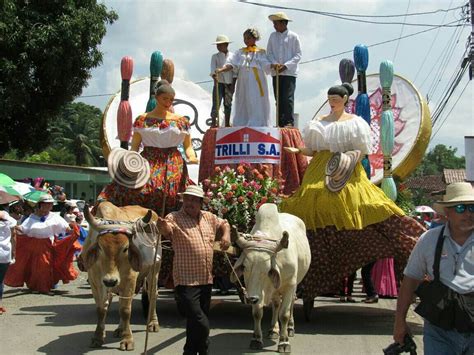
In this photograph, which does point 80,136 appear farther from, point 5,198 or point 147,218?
point 147,218

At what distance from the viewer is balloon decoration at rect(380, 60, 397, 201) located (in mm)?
10055

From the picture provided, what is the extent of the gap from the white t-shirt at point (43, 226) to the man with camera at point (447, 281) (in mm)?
9238

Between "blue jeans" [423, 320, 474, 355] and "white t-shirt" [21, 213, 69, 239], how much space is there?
30.9ft

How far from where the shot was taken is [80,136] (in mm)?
59781

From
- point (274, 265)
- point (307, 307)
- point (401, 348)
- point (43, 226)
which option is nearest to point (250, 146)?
point (307, 307)

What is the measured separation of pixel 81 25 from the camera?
62.8 ft

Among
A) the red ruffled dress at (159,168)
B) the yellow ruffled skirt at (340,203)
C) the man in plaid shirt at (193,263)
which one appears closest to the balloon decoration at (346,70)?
the yellow ruffled skirt at (340,203)

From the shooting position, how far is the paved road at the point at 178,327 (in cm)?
795

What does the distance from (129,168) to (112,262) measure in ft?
6.05

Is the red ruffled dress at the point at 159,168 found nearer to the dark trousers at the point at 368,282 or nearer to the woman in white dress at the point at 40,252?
the woman in white dress at the point at 40,252

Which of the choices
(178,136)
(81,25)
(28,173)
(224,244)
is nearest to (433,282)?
(224,244)

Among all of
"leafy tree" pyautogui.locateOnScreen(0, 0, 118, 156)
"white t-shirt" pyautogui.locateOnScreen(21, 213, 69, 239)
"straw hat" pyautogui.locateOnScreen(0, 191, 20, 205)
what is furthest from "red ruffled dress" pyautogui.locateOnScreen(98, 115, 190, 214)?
"leafy tree" pyautogui.locateOnScreen(0, 0, 118, 156)

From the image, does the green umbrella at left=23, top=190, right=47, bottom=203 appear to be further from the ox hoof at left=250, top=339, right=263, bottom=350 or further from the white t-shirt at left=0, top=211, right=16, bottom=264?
the ox hoof at left=250, top=339, right=263, bottom=350

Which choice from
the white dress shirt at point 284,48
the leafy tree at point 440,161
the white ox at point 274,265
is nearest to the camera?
the white ox at point 274,265
